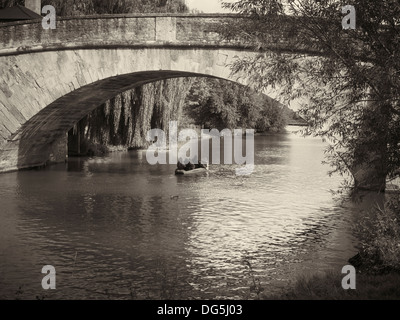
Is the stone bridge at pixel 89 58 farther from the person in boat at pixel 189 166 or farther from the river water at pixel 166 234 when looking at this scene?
the person in boat at pixel 189 166

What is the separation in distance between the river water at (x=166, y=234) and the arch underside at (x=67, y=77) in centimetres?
112

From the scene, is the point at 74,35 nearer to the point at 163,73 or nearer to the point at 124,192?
the point at 163,73

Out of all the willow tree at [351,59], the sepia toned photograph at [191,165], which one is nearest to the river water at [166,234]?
the sepia toned photograph at [191,165]

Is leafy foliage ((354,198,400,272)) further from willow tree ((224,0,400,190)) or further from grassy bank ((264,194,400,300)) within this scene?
willow tree ((224,0,400,190))

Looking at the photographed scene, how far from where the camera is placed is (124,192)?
1412cm

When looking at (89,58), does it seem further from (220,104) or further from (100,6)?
(220,104)

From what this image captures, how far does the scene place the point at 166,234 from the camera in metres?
9.91

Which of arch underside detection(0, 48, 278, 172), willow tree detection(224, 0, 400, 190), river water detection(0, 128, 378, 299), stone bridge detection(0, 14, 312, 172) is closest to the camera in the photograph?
willow tree detection(224, 0, 400, 190)

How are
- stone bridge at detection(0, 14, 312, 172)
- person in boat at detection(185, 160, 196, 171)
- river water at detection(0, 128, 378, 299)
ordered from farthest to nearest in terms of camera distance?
1. person in boat at detection(185, 160, 196, 171)
2. stone bridge at detection(0, 14, 312, 172)
3. river water at detection(0, 128, 378, 299)

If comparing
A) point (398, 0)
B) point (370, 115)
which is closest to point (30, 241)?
point (370, 115)

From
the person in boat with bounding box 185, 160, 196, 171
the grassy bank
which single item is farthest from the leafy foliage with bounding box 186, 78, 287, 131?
the grassy bank

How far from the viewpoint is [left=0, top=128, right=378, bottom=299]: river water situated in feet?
24.3

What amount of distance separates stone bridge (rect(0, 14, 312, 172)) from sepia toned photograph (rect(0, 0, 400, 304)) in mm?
32

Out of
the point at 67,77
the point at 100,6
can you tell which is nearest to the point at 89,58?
the point at 67,77
